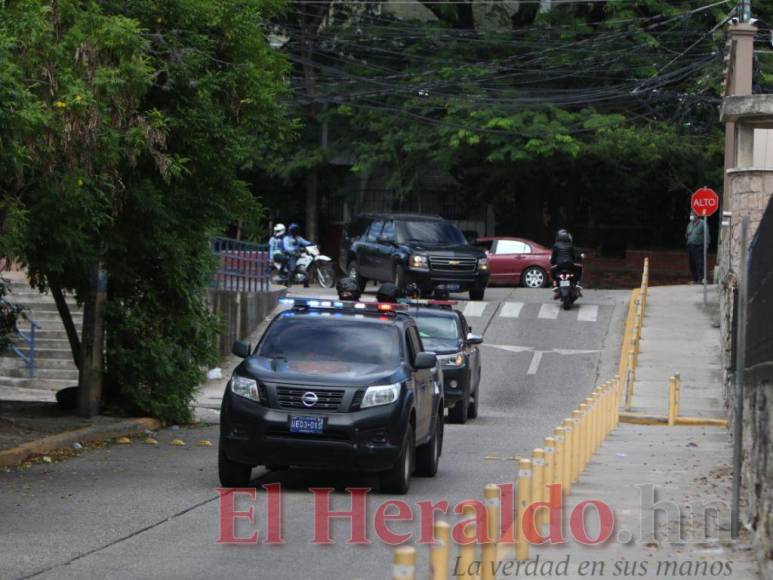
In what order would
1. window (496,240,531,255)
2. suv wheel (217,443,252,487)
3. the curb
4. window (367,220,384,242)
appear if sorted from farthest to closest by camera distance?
window (496,240,531,255)
window (367,220,384,242)
the curb
suv wheel (217,443,252,487)

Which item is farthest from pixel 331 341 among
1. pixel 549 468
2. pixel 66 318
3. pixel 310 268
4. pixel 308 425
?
pixel 310 268

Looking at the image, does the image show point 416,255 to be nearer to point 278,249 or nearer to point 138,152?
point 278,249

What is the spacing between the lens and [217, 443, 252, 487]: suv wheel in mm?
13258

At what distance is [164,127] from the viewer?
1622cm

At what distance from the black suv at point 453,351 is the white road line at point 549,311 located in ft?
32.3

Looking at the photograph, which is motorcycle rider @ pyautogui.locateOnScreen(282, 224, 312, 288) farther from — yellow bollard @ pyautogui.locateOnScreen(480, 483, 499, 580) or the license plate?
yellow bollard @ pyautogui.locateOnScreen(480, 483, 499, 580)

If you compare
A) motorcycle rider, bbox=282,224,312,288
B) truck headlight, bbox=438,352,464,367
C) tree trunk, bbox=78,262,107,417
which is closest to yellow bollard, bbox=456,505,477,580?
tree trunk, bbox=78,262,107,417

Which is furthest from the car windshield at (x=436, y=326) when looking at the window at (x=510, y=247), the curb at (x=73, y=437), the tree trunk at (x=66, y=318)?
the window at (x=510, y=247)

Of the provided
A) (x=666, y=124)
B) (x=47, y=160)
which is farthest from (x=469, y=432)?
(x=666, y=124)

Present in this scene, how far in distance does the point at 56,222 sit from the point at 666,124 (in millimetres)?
29906

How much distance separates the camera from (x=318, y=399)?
13.1 meters

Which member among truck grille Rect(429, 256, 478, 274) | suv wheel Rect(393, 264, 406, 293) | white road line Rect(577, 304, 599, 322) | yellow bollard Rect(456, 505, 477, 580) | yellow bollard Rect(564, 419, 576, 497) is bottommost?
yellow bollard Rect(564, 419, 576, 497)

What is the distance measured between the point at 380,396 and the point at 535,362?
16349 millimetres

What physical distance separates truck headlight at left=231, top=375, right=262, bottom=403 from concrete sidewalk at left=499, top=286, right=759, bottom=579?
10.6 feet
